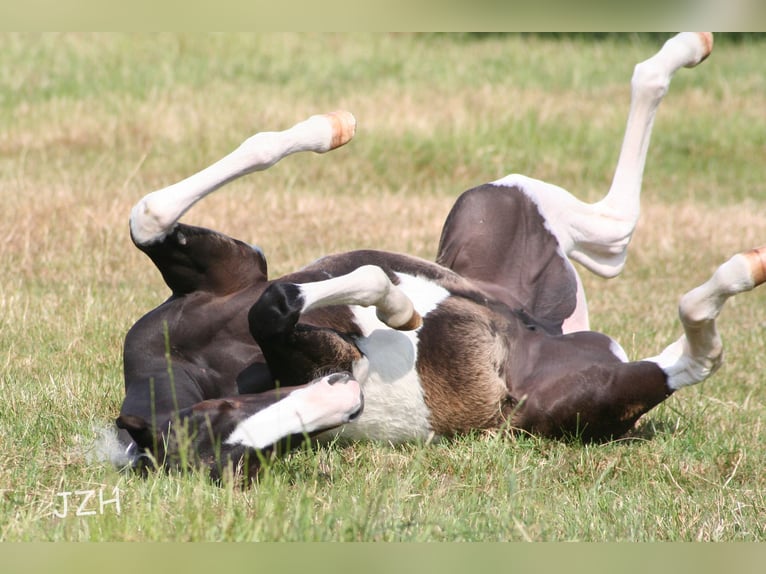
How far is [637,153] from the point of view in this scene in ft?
16.2

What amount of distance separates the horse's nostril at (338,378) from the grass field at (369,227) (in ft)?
0.97

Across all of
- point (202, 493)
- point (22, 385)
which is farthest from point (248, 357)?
point (22, 385)

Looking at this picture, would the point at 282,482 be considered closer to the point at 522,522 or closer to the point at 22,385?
the point at 522,522

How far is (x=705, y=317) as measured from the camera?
3.83 m

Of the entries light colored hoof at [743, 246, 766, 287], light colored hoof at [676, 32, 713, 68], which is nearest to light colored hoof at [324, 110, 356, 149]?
light colored hoof at [743, 246, 766, 287]

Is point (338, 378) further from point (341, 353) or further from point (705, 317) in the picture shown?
point (705, 317)

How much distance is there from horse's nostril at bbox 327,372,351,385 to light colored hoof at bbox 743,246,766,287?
1.40 metres

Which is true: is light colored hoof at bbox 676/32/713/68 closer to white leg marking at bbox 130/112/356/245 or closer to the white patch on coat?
white leg marking at bbox 130/112/356/245

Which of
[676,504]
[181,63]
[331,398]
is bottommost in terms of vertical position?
[676,504]

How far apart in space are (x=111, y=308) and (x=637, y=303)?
315cm

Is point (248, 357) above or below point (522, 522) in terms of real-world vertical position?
above

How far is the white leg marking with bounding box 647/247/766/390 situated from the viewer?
3.68 m

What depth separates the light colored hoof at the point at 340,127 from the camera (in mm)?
4184

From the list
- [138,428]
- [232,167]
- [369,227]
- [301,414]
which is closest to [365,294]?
[301,414]
